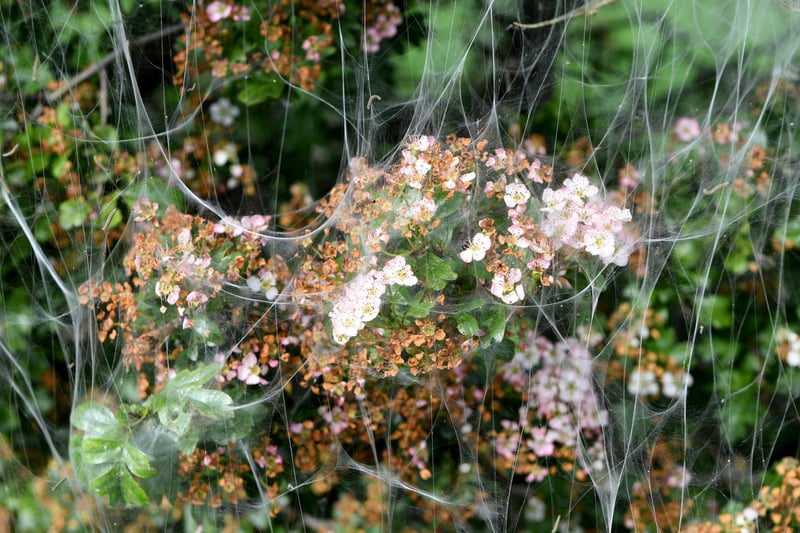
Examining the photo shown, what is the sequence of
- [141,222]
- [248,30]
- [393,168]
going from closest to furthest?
[393,168] → [141,222] → [248,30]

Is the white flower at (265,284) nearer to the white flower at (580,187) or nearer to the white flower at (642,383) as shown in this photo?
the white flower at (580,187)

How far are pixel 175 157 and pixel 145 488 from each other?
56 cm

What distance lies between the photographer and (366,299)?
1.05 meters

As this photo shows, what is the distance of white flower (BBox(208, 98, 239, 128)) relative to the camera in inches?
60.7

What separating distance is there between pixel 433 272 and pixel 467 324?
0.09 meters

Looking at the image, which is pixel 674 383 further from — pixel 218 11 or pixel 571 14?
pixel 218 11

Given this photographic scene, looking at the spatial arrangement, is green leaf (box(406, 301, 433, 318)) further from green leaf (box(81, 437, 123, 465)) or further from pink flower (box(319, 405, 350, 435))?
green leaf (box(81, 437, 123, 465))

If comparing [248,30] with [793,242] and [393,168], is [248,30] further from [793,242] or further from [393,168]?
[793,242]

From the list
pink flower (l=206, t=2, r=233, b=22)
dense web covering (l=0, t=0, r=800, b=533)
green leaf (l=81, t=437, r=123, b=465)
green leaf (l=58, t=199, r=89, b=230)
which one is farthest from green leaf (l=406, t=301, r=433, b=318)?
pink flower (l=206, t=2, r=233, b=22)

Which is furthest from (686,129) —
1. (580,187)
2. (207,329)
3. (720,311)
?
(207,329)

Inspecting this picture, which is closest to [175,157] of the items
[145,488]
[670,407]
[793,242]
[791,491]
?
[145,488]

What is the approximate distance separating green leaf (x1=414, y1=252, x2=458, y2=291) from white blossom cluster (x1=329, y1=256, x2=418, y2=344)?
2 cm

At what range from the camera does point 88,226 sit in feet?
4.24

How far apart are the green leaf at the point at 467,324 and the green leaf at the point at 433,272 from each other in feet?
0.18
